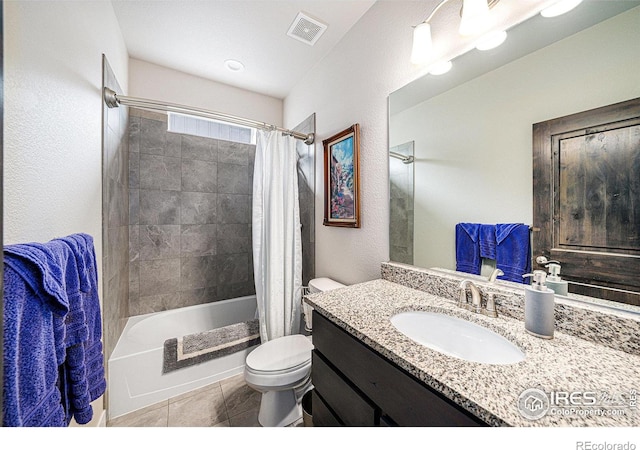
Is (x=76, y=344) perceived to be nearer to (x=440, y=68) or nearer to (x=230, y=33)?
(x=440, y=68)

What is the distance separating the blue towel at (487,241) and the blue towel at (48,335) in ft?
4.37

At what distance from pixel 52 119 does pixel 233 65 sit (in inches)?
58.3

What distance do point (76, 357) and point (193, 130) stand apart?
2.08m

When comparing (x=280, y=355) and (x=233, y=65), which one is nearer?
(x=280, y=355)

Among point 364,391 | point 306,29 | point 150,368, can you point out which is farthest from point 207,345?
point 306,29

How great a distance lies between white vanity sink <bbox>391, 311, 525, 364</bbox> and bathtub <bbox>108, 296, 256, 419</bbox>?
136cm

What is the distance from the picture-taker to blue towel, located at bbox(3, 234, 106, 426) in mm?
482

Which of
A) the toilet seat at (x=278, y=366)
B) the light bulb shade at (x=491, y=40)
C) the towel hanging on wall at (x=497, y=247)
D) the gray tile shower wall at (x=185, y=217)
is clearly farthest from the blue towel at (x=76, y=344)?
the light bulb shade at (x=491, y=40)

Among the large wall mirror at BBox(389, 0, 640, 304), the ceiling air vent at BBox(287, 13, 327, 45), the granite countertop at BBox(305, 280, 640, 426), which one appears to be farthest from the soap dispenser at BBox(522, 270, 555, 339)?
the ceiling air vent at BBox(287, 13, 327, 45)

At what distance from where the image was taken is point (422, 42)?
3.37ft

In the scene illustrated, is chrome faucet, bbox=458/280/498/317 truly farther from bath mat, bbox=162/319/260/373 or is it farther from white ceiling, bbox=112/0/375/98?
white ceiling, bbox=112/0/375/98

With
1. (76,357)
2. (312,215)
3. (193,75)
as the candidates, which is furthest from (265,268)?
(193,75)

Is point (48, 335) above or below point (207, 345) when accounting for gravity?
above

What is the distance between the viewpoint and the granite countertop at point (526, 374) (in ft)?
1.42
